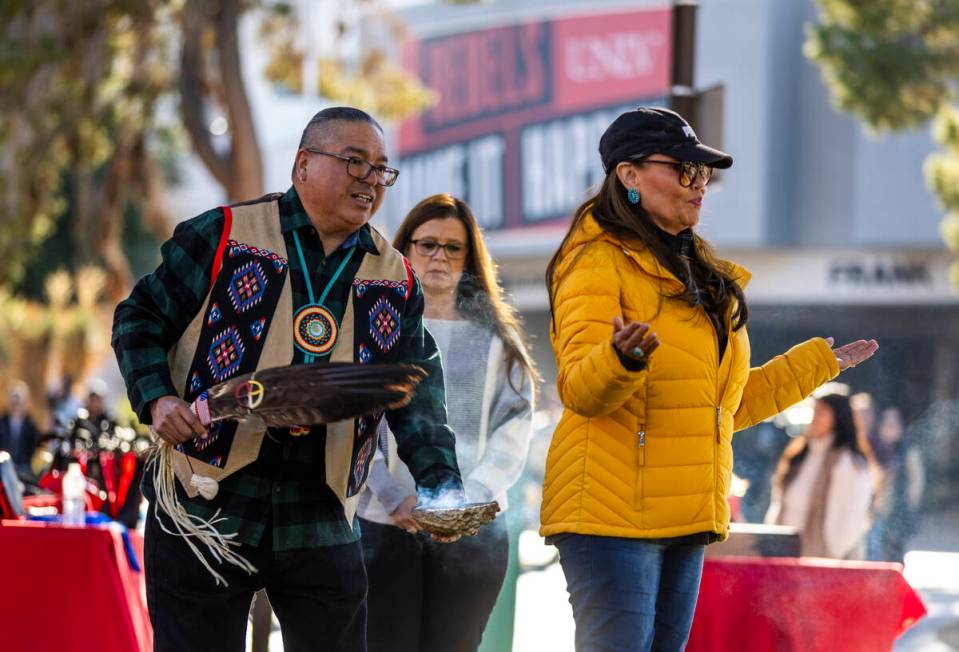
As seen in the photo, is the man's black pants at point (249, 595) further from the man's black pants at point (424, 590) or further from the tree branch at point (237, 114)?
the tree branch at point (237, 114)

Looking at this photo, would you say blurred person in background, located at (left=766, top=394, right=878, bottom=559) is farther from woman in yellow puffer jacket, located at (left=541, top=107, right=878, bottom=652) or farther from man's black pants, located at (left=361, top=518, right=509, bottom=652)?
woman in yellow puffer jacket, located at (left=541, top=107, right=878, bottom=652)

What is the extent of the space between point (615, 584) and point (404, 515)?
47.3 inches

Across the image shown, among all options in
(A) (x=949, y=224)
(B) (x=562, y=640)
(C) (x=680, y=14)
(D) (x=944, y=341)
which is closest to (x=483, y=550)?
(B) (x=562, y=640)

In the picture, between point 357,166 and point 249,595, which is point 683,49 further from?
point 249,595

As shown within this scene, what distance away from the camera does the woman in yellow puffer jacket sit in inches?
144

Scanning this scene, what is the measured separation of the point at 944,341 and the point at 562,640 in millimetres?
19133

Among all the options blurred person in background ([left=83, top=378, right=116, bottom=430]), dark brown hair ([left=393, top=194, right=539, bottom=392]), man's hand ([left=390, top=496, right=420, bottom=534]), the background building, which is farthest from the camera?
the background building

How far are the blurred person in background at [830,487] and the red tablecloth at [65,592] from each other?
428 centimetres

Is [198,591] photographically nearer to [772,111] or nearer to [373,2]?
[373,2]

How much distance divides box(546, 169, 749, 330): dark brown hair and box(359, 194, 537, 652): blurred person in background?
1.13 metres

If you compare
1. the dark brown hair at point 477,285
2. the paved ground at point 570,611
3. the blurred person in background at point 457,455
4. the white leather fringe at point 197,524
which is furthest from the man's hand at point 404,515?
the paved ground at point 570,611

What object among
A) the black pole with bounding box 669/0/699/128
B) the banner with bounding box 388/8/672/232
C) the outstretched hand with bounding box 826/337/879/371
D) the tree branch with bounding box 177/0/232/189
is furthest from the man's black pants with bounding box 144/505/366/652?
the banner with bounding box 388/8/672/232

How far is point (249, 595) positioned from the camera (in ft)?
11.9

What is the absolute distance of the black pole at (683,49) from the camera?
824 centimetres
